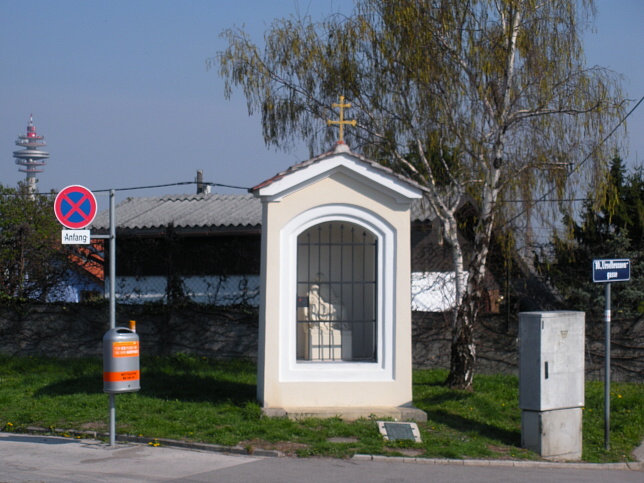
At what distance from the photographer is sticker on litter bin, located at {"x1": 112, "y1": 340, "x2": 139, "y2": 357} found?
9.91 meters

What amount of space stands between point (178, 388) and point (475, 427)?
461 centimetres

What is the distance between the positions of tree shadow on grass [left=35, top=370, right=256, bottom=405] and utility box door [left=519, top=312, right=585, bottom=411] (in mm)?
3857

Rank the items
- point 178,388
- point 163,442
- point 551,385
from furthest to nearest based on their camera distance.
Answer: point 178,388
point 551,385
point 163,442

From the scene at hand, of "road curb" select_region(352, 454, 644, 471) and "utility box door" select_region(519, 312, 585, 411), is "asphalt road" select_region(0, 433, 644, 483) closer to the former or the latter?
"road curb" select_region(352, 454, 644, 471)

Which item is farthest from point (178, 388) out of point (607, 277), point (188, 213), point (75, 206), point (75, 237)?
point (188, 213)

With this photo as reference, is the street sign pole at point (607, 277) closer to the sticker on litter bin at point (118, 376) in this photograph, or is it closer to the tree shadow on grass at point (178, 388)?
the tree shadow on grass at point (178, 388)

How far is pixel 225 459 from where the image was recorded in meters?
9.56

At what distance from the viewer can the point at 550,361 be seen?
34.4ft

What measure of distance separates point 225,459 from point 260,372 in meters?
2.15

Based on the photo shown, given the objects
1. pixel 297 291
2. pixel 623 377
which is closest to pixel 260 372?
pixel 297 291

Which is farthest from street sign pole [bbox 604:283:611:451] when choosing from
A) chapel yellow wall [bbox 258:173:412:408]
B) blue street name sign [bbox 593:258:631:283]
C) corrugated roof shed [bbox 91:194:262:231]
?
corrugated roof shed [bbox 91:194:262:231]

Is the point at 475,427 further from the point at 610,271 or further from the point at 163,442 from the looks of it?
the point at 163,442

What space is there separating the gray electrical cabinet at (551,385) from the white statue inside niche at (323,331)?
9.67ft

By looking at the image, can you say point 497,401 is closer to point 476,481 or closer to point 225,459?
point 476,481
